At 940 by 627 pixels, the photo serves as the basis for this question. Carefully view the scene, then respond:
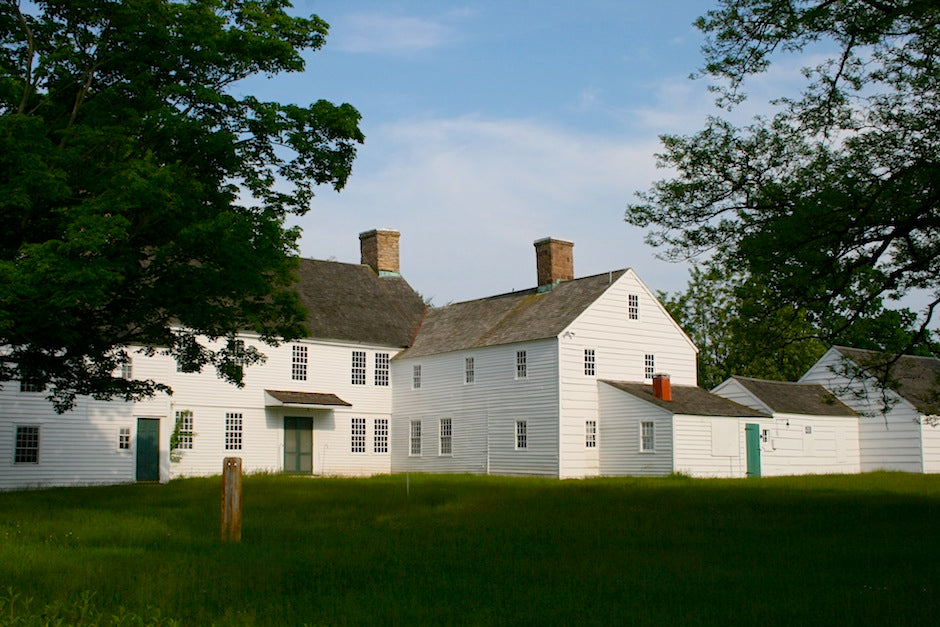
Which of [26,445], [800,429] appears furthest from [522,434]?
[26,445]

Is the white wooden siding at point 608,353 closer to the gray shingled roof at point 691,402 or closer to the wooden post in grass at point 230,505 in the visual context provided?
the gray shingled roof at point 691,402

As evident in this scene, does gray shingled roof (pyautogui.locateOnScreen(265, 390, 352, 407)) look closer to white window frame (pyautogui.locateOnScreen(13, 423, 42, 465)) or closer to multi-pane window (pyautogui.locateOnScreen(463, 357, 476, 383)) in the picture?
multi-pane window (pyautogui.locateOnScreen(463, 357, 476, 383))

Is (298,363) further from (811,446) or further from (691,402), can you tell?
(811,446)

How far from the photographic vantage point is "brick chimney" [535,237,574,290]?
43.2 meters

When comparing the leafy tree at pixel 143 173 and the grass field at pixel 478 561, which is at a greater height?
the leafy tree at pixel 143 173

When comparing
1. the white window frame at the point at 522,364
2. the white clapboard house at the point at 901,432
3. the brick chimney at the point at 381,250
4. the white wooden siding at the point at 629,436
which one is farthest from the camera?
the brick chimney at the point at 381,250

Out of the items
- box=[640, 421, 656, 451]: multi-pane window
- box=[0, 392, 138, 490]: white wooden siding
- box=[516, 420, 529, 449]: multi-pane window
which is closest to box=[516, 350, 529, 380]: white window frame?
box=[516, 420, 529, 449]: multi-pane window

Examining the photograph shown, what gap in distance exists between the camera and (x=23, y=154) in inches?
695

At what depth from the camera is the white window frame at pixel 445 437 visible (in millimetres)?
42156

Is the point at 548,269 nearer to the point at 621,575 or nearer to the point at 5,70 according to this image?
the point at 5,70

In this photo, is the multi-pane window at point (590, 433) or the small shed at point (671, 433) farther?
the multi-pane window at point (590, 433)

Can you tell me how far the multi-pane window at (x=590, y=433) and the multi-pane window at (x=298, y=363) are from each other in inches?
469

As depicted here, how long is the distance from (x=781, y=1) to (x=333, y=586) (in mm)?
10149

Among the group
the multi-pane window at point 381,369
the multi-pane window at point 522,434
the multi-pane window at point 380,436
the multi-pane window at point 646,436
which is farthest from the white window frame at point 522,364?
the multi-pane window at point 380,436
